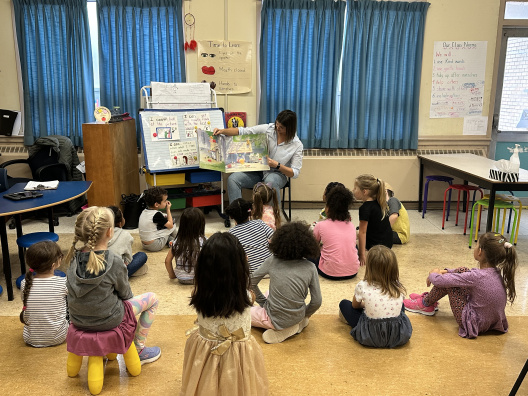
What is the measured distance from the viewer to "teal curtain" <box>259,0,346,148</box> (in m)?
5.54

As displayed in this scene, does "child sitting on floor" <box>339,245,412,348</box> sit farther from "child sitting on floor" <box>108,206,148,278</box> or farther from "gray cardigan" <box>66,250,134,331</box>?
"child sitting on floor" <box>108,206,148,278</box>

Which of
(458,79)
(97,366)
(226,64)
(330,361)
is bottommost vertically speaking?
(330,361)

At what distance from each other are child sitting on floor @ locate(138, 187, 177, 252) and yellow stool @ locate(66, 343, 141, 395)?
1.77m

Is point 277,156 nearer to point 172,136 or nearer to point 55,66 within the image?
point 172,136

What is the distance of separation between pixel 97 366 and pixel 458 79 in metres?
5.18

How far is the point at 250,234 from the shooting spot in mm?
3420

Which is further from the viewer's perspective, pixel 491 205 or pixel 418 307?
pixel 491 205

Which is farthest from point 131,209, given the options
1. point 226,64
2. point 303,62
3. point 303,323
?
point 303,323

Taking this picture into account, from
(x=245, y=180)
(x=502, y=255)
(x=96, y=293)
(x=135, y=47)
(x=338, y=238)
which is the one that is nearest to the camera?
(x=96, y=293)

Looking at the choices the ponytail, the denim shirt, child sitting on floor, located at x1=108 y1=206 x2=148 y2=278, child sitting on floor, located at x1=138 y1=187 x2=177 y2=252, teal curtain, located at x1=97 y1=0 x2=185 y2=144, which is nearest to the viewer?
the ponytail

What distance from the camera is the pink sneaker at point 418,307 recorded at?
3.20 meters

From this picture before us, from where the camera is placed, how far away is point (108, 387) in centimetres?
237

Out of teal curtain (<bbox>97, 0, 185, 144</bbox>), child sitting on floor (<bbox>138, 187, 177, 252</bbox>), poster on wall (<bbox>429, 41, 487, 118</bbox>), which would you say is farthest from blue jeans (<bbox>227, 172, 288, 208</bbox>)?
poster on wall (<bbox>429, 41, 487, 118</bbox>)

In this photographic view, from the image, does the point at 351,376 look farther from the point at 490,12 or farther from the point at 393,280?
the point at 490,12
